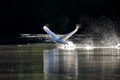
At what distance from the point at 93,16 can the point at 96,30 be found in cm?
1314

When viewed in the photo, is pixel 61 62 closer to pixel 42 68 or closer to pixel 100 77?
pixel 42 68

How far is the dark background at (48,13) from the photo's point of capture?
215ft

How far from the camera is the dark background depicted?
65.6m

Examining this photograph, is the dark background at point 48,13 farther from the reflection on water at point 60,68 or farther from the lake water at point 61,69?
the lake water at point 61,69

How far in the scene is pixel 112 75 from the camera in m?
19.9

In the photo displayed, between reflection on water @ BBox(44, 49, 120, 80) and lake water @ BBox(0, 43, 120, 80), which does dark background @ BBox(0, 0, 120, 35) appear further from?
lake water @ BBox(0, 43, 120, 80)

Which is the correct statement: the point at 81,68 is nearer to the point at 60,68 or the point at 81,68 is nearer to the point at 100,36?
the point at 60,68

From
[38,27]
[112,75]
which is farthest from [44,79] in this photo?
[38,27]

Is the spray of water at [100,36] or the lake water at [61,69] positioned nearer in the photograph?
the lake water at [61,69]

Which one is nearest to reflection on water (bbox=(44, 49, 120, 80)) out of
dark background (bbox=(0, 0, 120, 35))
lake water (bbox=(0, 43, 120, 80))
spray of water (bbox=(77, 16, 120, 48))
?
lake water (bbox=(0, 43, 120, 80))

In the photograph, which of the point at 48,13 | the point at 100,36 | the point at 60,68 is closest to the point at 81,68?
the point at 60,68

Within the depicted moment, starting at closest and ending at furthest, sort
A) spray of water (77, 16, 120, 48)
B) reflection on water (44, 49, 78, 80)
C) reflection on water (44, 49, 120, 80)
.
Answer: reflection on water (44, 49, 120, 80)
reflection on water (44, 49, 78, 80)
spray of water (77, 16, 120, 48)

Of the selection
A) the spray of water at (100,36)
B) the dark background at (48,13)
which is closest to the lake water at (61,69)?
the spray of water at (100,36)

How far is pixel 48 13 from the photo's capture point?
237 ft
